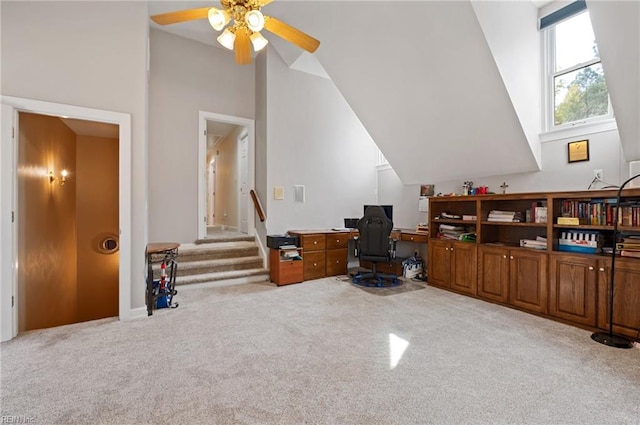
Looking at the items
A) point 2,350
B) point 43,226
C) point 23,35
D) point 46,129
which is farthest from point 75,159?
point 2,350

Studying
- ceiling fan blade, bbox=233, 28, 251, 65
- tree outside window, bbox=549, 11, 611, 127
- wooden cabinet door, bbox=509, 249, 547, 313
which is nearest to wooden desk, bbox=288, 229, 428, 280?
wooden cabinet door, bbox=509, 249, 547, 313

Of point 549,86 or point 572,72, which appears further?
point 549,86

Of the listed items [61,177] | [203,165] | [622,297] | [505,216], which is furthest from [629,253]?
[61,177]

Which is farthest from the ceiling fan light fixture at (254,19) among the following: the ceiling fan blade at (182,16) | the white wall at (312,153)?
the white wall at (312,153)

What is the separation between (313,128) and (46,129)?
385 cm

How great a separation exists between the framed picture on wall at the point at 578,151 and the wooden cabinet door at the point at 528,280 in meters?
1.13

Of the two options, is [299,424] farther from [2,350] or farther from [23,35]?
[23,35]

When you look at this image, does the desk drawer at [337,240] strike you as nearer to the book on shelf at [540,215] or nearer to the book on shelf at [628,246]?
the book on shelf at [540,215]

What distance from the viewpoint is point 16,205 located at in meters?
2.82

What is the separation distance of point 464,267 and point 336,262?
6.59ft

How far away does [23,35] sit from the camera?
8.95 feet

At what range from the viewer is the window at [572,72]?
3266 mm

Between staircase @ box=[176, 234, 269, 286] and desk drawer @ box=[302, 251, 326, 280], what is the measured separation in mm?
668

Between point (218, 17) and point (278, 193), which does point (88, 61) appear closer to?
point (218, 17)
